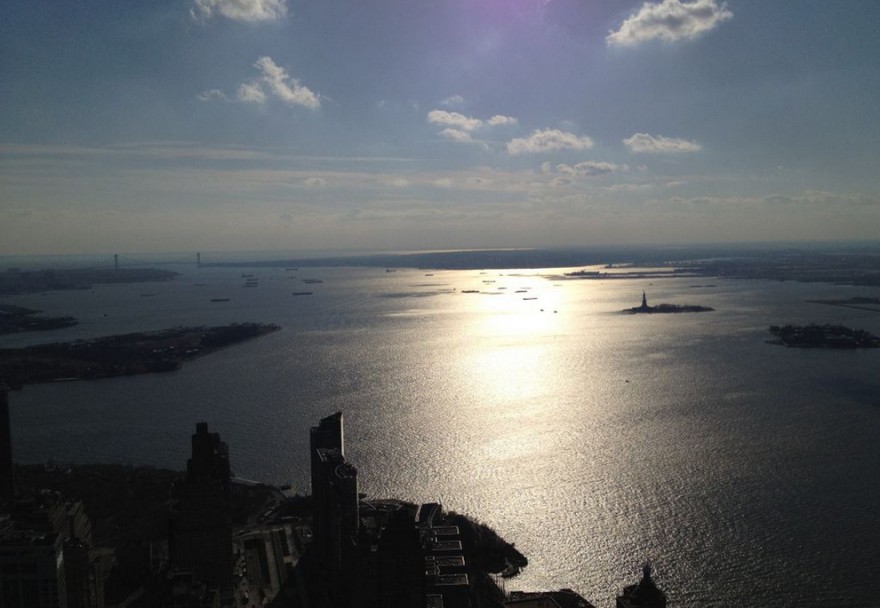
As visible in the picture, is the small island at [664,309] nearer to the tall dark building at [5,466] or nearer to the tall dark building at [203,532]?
the tall dark building at [5,466]

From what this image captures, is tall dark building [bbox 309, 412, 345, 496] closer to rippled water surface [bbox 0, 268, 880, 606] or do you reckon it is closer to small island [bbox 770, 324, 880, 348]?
rippled water surface [bbox 0, 268, 880, 606]

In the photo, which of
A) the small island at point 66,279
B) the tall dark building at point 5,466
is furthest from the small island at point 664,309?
the small island at point 66,279

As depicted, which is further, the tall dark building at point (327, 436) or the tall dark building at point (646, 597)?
the tall dark building at point (327, 436)

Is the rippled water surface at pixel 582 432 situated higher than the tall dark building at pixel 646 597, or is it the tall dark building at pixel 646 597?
the tall dark building at pixel 646 597

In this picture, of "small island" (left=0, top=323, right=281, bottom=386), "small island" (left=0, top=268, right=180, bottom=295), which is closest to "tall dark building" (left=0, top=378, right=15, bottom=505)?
"small island" (left=0, top=323, right=281, bottom=386)

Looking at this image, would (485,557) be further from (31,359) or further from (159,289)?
(159,289)

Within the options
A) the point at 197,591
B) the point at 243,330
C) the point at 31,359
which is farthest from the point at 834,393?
A: the point at 31,359
